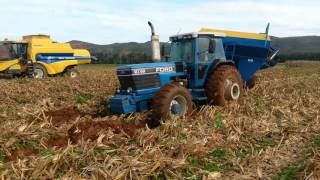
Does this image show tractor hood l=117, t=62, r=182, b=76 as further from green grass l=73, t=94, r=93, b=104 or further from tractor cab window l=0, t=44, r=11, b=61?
tractor cab window l=0, t=44, r=11, b=61

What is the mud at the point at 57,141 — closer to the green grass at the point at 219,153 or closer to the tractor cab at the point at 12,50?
the green grass at the point at 219,153

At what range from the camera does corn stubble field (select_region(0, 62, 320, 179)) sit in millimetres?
6332

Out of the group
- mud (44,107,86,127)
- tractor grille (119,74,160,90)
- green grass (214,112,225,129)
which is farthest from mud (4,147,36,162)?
green grass (214,112,225,129)

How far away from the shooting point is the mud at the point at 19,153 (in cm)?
727

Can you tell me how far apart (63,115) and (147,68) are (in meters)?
2.46

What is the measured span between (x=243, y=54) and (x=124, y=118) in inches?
212

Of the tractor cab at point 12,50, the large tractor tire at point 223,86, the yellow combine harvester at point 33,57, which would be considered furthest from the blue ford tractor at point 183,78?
the tractor cab at point 12,50

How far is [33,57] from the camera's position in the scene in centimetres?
2417

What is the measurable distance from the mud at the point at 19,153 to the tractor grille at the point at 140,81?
3.26m

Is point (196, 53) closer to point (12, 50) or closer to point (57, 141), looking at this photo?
point (57, 141)

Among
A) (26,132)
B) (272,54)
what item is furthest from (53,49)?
(26,132)

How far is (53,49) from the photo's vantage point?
2503cm

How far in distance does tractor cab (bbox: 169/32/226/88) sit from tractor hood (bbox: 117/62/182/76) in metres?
0.47

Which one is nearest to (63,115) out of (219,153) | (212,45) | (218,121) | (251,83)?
(218,121)
